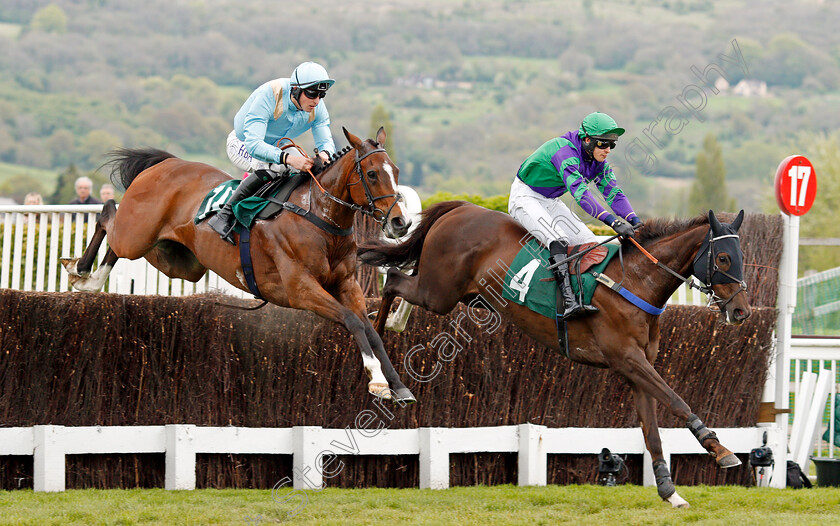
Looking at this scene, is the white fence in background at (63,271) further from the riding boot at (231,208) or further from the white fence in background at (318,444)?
the riding boot at (231,208)

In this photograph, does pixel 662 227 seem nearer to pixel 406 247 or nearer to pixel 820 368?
pixel 406 247

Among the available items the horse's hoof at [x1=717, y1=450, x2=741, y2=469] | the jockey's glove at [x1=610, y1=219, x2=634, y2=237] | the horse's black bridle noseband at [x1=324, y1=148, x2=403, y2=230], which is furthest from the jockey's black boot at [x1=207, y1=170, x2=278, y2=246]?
the horse's hoof at [x1=717, y1=450, x2=741, y2=469]

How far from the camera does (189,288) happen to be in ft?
27.8

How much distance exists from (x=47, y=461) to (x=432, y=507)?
2.43 metres

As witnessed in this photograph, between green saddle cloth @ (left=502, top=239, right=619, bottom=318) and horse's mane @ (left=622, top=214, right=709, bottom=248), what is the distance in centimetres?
17

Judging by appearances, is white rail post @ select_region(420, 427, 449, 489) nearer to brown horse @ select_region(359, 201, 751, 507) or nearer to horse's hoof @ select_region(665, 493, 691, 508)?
brown horse @ select_region(359, 201, 751, 507)

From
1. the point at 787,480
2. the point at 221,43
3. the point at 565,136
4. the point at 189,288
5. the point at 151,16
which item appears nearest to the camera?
the point at 565,136

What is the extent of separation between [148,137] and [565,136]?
10375 cm

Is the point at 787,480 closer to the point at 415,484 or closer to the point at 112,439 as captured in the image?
the point at 415,484

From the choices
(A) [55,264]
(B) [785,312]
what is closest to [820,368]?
(B) [785,312]

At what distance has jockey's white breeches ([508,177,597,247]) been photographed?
621cm

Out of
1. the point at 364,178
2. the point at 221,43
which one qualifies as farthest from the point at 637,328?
the point at 221,43

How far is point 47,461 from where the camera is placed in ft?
20.2

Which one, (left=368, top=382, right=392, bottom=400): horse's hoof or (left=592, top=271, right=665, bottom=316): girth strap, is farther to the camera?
(left=592, top=271, right=665, bottom=316): girth strap
